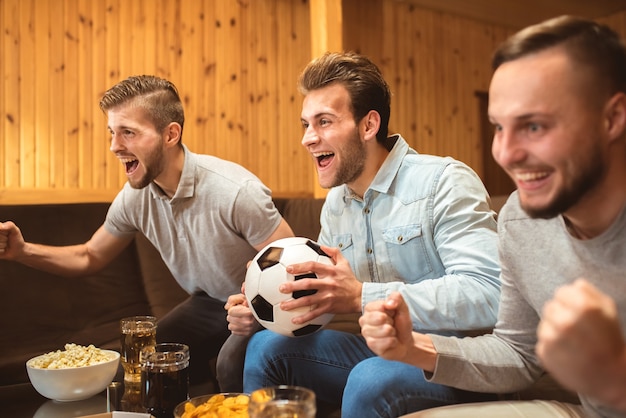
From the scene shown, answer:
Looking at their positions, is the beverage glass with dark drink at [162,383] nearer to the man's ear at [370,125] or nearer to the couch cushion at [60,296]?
the man's ear at [370,125]

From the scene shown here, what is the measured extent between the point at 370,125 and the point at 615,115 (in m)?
0.98

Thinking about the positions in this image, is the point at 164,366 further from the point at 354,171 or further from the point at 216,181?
the point at 216,181

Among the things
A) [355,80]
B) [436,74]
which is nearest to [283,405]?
[355,80]

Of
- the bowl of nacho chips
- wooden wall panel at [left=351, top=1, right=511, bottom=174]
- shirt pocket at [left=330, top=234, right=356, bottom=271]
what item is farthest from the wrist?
wooden wall panel at [left=351, top=1, right=511, bottom=174]

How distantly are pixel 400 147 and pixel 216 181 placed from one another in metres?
0.79

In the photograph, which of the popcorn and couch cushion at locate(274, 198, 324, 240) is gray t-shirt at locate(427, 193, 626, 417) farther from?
couch cushion at locate(274, 198, 324, 240)

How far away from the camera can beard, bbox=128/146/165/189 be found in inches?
88.7

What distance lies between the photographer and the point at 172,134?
2.34m

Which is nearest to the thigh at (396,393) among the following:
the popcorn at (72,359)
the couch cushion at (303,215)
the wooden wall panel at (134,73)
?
the popcorn at (72,359)

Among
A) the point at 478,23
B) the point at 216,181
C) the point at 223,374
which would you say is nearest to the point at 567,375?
the point at 223,374

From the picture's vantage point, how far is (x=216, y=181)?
89.8 inches

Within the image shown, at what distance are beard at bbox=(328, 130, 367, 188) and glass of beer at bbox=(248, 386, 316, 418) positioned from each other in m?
0.93

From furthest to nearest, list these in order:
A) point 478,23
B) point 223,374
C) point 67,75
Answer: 1. point 478,23
2. point 67,75
3. point 223,374

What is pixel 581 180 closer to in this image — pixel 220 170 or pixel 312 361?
pixel 312 361
